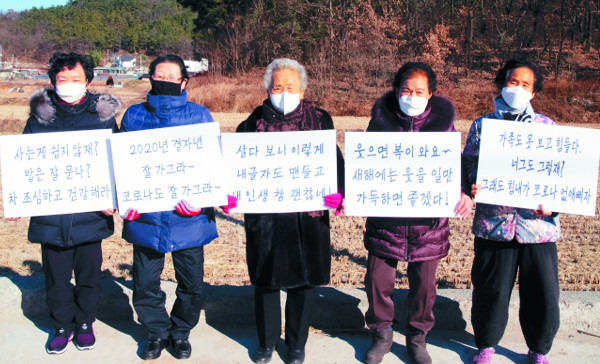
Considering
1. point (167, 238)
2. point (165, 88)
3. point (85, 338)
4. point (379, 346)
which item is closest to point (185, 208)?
point (167, 238)

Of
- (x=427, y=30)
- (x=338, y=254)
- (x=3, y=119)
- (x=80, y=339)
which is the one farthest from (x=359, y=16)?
(x=80, y=339)

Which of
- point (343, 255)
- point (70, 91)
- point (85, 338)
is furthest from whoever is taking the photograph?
point (343, 255)

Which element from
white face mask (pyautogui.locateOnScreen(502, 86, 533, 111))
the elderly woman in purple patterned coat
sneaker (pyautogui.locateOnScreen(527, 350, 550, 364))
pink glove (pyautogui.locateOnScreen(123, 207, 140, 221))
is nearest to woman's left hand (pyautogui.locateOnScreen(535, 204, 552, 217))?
the elderly woman in purple patterned coat

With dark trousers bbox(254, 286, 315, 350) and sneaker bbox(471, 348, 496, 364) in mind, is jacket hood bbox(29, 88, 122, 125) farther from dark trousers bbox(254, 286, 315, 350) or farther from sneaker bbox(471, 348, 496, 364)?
sneaker bbox(471, 348, 496, 364)

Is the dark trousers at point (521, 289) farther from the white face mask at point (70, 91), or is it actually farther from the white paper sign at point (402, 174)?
the white face mask at point (70, 91)

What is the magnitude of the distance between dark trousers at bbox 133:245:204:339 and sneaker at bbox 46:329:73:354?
20.6 inches

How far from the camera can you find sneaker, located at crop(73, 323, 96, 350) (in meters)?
3.68

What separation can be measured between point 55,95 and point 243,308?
1904mm

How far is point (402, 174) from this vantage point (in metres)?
3.46

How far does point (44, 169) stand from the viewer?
3574mm

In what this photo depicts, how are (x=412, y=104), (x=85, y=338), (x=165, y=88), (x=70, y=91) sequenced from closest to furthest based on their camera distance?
(x=412, y=104) < (x=165, y=88) < (x=70, y=91) < (x=85, y=338)

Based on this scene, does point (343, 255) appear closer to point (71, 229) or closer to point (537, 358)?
point (537, 358)

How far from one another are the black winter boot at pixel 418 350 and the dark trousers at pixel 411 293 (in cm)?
4

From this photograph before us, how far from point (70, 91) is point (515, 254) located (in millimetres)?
2870
